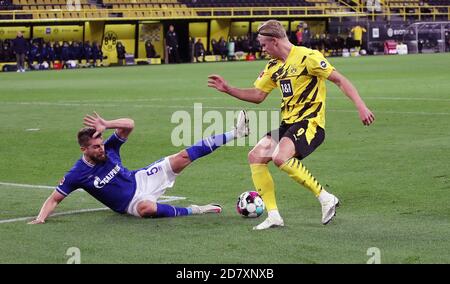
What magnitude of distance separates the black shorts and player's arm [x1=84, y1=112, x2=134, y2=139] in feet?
5.27

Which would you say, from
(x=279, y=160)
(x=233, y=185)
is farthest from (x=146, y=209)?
(x=233, y=185)

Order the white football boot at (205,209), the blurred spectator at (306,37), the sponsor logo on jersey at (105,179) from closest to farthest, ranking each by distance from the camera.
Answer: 1. the sponsor logo on jersey at (105,179)
2. the white football boot at (205,209)
3. the blurred spectator at (306,37)

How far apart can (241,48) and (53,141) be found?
142ft

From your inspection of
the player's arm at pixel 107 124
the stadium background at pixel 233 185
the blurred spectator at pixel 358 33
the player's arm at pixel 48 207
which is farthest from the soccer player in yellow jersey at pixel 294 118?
the blurred spectator at pixel 358 33

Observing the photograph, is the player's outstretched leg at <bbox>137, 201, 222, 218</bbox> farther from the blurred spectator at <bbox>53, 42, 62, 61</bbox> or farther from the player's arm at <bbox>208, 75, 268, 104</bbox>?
the blurred spectator at <bbox>53, 42, 62, 61</bbox>

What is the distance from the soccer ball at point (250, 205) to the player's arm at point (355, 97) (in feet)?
4.75

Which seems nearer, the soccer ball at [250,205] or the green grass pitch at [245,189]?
the green grass pitch at [245,189]

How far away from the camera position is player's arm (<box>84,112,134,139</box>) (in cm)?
931

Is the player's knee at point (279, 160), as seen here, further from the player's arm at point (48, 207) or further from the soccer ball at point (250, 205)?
the player's arm at point (48, 207)

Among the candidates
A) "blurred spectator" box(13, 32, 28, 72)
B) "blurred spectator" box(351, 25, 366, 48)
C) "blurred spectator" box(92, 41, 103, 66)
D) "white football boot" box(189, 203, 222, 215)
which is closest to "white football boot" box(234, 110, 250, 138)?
"white football boot" box(189, 203, 222, 215)

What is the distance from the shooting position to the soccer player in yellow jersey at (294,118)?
9.26 meters

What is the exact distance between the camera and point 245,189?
11.9m

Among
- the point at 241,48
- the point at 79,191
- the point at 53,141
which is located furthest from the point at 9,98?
the point at 241,48
